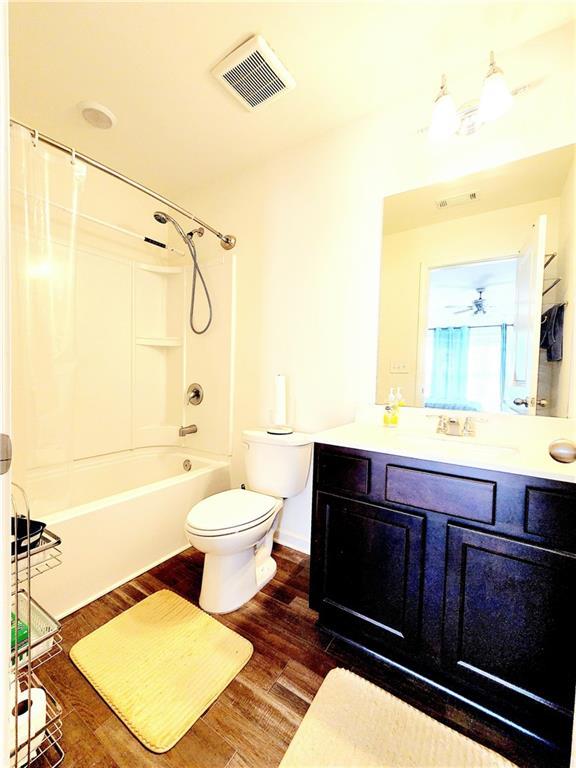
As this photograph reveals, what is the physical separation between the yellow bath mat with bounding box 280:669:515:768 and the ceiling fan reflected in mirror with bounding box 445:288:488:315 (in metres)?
1.54

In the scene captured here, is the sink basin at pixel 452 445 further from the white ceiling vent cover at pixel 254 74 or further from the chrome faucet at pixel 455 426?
the white ceiling vent cover at pixel 254 74

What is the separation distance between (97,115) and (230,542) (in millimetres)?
2278

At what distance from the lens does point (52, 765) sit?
861 mm

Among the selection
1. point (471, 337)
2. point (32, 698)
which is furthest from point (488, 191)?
point (32, 698)

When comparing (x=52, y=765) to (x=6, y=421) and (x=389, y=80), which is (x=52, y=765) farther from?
(x=389, y=80)

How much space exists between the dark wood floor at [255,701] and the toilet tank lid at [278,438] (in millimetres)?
758

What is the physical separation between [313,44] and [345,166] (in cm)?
52

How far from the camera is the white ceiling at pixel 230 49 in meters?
1.20

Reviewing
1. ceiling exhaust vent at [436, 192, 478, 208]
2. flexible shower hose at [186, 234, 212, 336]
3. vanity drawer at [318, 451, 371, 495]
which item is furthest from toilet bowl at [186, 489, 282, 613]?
ceiling exhaust vent at [436, 192, 478, 208]

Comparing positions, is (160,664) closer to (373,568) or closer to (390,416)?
(373,568)

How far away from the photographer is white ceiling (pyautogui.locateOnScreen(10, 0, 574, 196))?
120cm

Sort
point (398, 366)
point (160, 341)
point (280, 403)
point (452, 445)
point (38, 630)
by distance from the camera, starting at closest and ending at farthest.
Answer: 1. point (38, 630)
2. point (452, 445)
3. point (398, 366)
4. point (280, 403)
5. point (160, 341)

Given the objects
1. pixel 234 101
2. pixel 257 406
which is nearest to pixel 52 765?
pixel 257 406

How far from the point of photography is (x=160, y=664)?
3.84 ft
